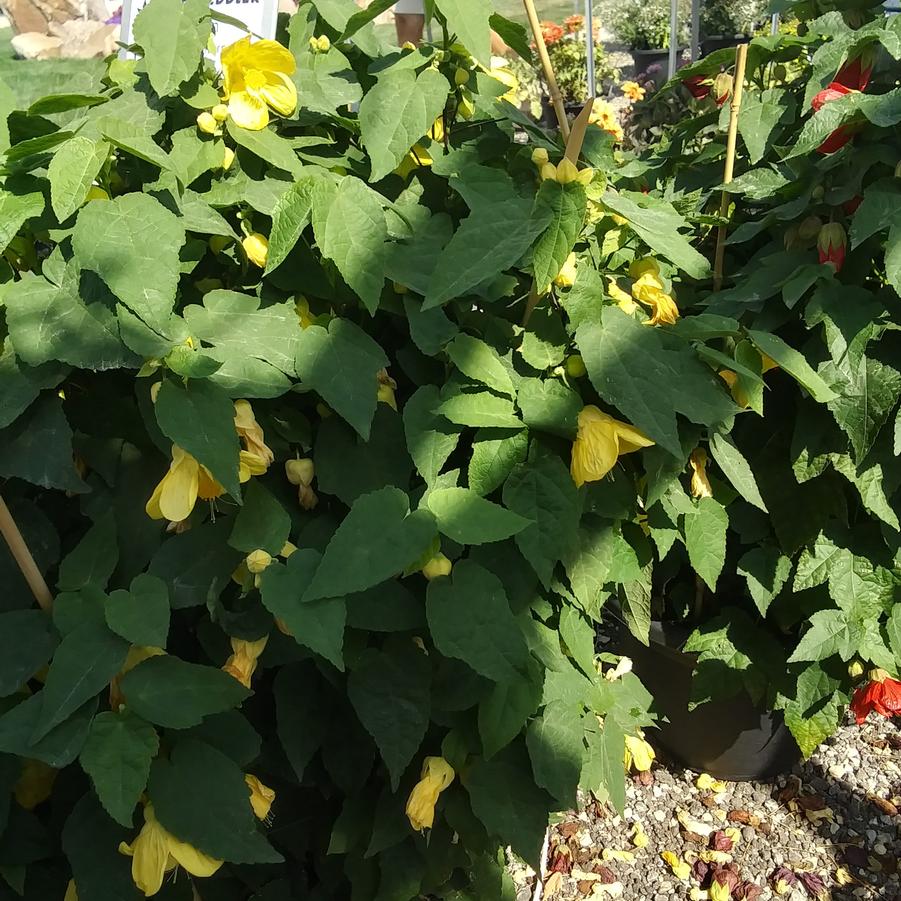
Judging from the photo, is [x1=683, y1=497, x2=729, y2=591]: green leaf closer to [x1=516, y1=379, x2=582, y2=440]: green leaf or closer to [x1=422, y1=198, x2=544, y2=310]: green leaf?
[x1=516, y1=379, x2=582, y2=440]: green leaf

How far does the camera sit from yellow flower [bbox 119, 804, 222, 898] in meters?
0.84

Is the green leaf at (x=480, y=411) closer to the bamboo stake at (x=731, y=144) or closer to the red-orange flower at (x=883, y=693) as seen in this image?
the bamboo stake at (x=731, y=144)

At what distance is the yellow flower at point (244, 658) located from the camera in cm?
94

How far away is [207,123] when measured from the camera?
962mm

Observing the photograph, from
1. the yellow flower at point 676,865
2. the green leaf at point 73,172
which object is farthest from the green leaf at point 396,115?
the yellow flower at point 676,865

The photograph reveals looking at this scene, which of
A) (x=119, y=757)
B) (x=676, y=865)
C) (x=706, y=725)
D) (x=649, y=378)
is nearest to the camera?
(x=119, y=757)

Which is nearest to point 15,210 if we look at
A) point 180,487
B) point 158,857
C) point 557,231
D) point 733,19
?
point 180,487

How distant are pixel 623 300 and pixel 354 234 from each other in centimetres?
37

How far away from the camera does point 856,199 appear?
124cm

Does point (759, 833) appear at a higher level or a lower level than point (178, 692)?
lower

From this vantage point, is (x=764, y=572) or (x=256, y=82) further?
(x=764, y=572)

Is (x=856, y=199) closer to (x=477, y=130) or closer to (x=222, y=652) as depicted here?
(x=477, y=130)

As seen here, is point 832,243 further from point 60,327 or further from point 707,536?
point 60,327

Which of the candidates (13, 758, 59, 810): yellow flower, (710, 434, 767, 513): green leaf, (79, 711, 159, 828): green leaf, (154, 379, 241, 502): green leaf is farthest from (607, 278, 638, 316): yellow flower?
(13, 758, 59, 810): yellow flower
